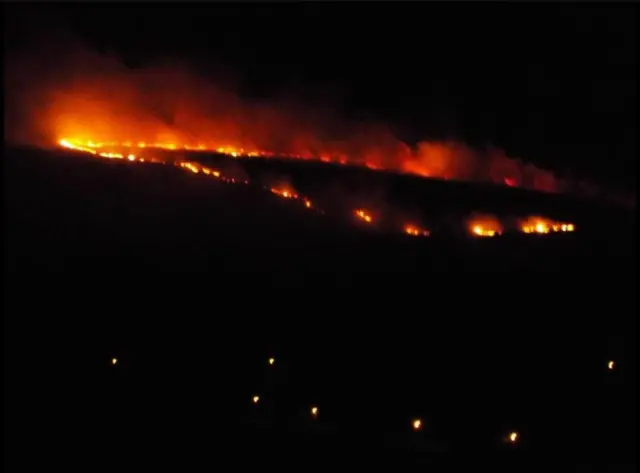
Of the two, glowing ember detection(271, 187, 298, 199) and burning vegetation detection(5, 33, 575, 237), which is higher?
burning vegetation detection(5, 33, 575, 237)

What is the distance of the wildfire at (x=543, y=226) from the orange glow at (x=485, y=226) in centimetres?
27

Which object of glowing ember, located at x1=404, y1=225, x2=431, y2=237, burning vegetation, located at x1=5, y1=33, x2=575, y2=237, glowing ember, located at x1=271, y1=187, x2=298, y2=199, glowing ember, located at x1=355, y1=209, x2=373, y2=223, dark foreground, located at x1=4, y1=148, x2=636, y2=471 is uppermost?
burning vegetation, located at x1=5, y1=33, x2=575, y2=237

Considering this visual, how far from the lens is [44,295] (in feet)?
20.5

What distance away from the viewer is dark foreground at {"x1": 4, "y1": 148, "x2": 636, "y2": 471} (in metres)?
5.43

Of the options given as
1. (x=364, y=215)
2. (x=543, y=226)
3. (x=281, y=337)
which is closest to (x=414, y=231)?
(x=364, y=215)

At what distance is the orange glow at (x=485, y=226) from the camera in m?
7.88

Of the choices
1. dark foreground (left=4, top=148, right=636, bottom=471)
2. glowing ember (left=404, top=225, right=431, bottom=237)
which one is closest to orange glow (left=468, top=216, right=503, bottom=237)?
dark foreground (left=4, top=148, right=636, bottom=471)

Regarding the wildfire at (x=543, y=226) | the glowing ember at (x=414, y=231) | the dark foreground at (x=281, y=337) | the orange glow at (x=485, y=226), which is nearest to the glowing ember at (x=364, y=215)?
the dark foreground at (x=281, y=337)

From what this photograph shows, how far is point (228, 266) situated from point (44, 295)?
1.49 metres

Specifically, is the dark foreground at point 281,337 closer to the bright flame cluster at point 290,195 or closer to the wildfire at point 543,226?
the bright flame cluster at point 290,195

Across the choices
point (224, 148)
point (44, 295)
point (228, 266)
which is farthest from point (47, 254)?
point (224, 148)

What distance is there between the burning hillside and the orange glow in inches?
61.4

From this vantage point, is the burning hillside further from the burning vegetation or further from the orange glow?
the orange glow

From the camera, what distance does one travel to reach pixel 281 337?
616cm
